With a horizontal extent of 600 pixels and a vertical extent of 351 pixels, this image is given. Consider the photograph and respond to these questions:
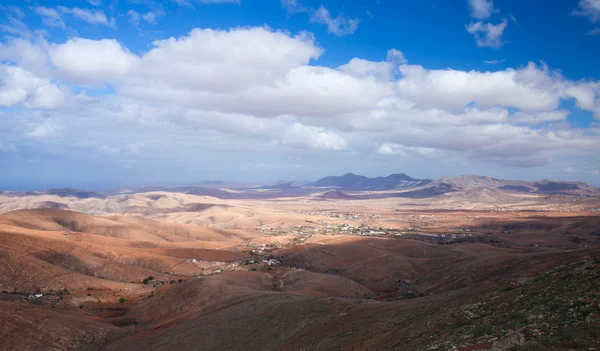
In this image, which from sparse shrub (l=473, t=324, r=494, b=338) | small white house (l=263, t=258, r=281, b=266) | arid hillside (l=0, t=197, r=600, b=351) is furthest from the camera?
small white house (l=263, t=258, r=281, b=266)

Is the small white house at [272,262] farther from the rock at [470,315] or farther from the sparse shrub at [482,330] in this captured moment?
the sparse shrub at [482,330]

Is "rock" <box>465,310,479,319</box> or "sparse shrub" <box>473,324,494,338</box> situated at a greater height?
"sparse shrub" <box>473,324,494,338</box>

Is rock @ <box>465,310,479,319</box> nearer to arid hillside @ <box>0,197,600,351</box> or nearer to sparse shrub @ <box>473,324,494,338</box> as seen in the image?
arid hillside @ <box>0,197,600,351</box>

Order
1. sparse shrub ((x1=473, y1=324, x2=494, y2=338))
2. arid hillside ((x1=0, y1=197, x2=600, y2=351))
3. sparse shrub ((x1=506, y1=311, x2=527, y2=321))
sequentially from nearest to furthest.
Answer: sparse shrub ((x1=473, y1=324, x2=494, y2=338)) → sparse shrub ((x1=506, y1=311, x2=527, y2=321)) → arid hillside ((x1=0, y1=197, x2=600, y2=351))

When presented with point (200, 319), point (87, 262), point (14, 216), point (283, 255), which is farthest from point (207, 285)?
point (14, 216)

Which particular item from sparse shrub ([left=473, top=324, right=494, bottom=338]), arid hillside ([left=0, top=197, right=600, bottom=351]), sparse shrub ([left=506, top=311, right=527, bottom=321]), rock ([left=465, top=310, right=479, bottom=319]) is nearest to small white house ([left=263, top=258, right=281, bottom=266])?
arid hillside ([left=0, top=197, right=600, bottom=351])

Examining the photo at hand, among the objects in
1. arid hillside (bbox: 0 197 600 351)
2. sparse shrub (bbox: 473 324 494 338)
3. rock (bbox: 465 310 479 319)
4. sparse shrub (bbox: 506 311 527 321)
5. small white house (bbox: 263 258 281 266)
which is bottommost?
small white house (bbox: 263 258 281 266)

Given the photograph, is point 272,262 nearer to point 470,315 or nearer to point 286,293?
point 286,293

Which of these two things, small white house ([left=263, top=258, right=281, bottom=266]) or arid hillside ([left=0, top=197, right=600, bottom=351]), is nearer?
arid hillside ([left=0, top=197, right=600, bottom=351])

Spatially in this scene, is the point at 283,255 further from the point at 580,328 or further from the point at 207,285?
the point at 580,328

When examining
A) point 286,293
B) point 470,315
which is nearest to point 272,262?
point 286,293
